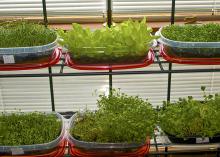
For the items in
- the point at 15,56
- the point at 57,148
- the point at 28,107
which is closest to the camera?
the point at 15,56

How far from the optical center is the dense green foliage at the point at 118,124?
2.01 metres

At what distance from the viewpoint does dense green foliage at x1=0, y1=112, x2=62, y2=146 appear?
6.71ft

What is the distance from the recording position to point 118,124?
2002 millimetres

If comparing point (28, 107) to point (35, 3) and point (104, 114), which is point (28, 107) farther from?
point (104, 114)

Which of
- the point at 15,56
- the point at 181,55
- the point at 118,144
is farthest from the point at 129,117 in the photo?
the point at 15,56

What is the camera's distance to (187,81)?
3.83 m

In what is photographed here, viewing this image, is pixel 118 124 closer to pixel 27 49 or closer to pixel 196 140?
pixel 196 140

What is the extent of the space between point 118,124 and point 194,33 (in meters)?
0.61

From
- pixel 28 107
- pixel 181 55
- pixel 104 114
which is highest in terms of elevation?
pixel 181 55

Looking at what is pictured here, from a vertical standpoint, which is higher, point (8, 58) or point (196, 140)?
point (8, 58)

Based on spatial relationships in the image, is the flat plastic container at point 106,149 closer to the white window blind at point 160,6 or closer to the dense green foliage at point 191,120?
the dense green foliage at point 191,120

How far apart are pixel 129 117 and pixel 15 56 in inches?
25.3

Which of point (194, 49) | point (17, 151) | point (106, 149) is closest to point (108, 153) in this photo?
point (106, 149)

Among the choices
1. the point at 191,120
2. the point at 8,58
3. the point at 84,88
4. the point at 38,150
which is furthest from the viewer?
the point at 84,88
